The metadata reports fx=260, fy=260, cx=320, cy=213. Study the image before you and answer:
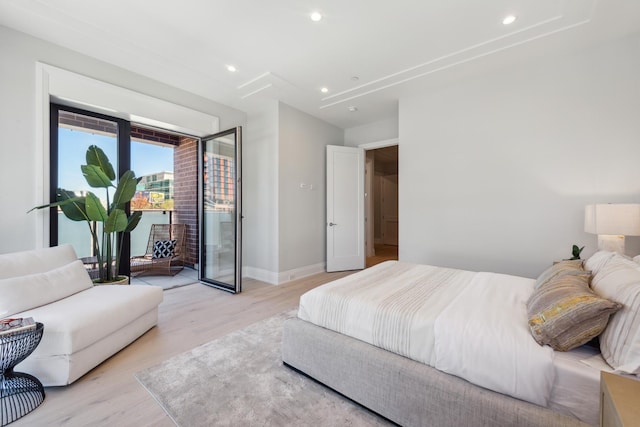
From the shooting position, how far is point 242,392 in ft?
5.70

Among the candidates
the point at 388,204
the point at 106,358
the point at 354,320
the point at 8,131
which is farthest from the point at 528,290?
the point at 388,204

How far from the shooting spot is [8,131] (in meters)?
2.54

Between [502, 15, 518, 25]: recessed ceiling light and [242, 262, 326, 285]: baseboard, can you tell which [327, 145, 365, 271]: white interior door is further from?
[502, 15, 518, 25]: recessed ceiling light

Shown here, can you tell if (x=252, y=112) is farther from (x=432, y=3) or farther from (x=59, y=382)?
(x=59, y=382)

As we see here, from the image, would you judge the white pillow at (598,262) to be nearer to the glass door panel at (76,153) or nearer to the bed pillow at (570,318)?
the bed pillow at (570,318)

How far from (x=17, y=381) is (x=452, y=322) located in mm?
2713

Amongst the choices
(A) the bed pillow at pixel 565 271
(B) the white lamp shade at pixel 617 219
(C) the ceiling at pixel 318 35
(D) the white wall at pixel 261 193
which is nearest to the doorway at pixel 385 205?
(D) the white wall at pixel 261 193

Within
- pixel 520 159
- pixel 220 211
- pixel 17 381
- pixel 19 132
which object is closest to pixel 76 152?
pixel 19 132

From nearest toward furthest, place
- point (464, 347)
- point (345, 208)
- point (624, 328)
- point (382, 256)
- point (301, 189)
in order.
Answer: point (624, 328) → point (464, 347) → point (301, 189) → point (345, 208) → point (382, 256)

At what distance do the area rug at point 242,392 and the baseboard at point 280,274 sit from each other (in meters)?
1.98

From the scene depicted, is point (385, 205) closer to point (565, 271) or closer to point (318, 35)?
point (318, 35)

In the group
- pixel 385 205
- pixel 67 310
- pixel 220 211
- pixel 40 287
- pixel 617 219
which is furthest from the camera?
pixel 385 205

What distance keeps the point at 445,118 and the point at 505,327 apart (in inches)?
125

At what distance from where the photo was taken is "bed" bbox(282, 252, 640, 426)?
1.13 m
